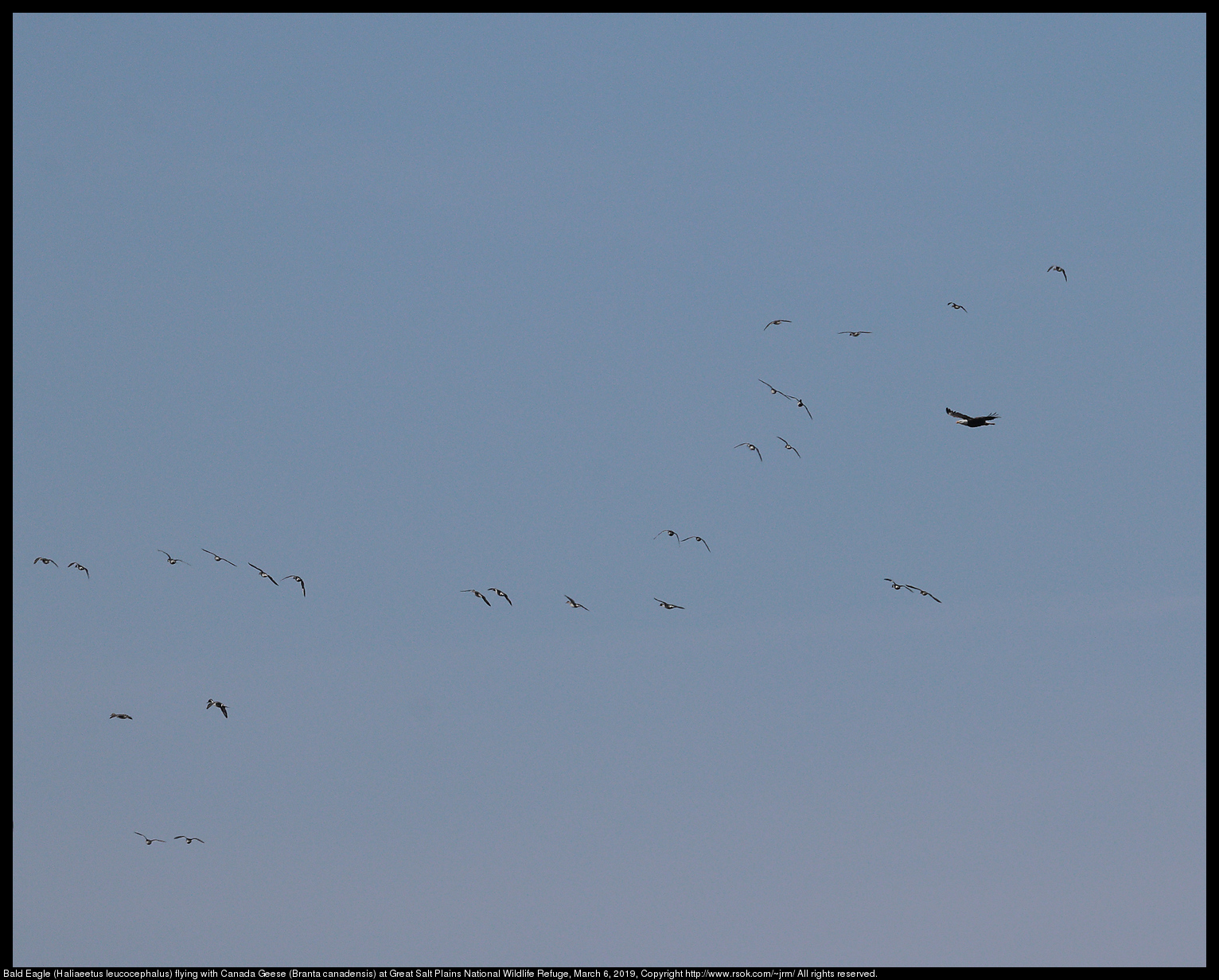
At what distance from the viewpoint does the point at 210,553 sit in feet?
458
